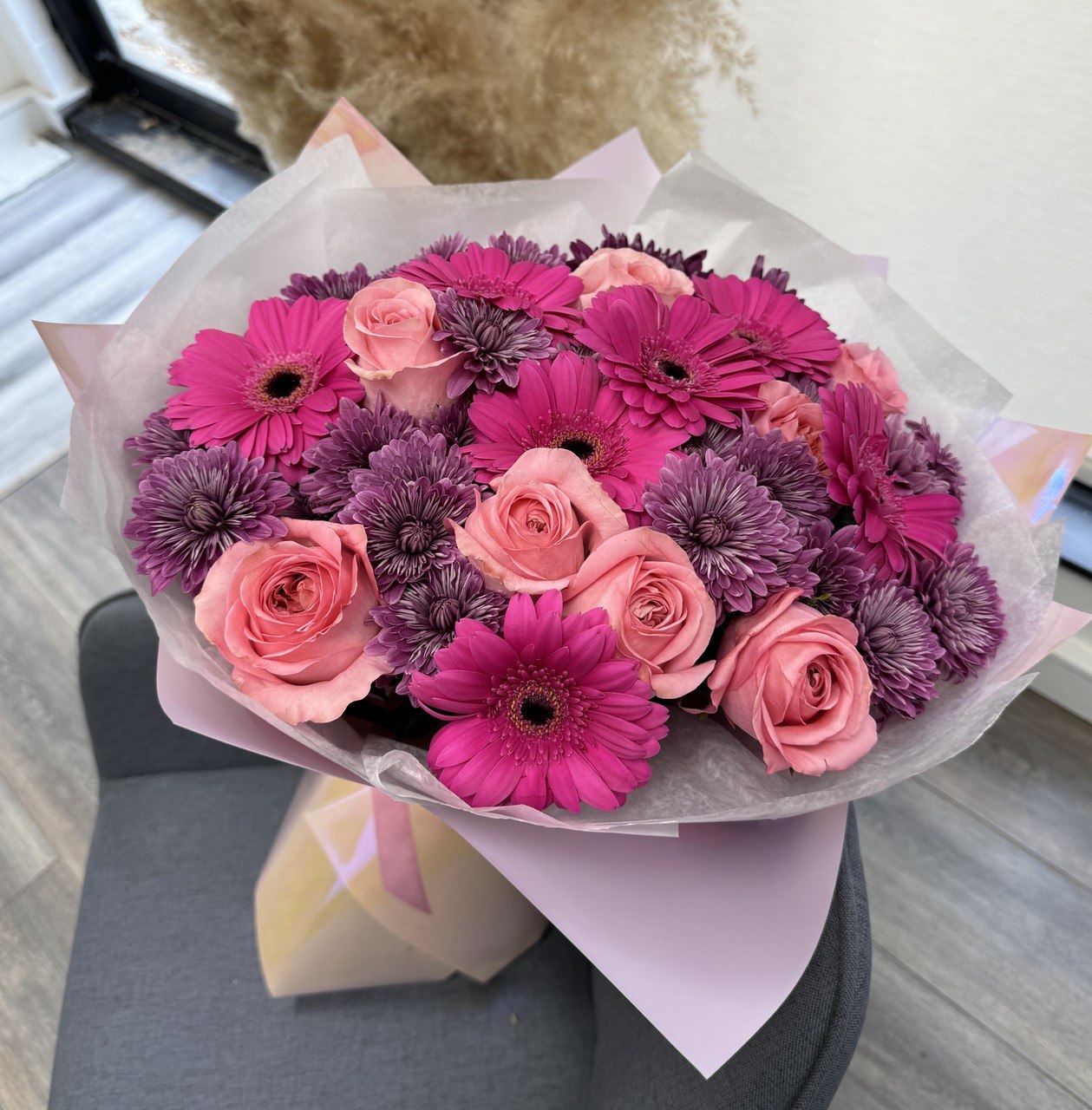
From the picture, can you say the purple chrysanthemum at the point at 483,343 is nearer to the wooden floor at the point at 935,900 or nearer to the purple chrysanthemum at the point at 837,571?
the purple chrysanthemum at the point at 837,571

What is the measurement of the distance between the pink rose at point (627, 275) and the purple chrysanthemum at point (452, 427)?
10cm

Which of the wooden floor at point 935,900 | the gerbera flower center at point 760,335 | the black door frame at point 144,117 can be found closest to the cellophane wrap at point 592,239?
the gerbera flower center at point 760,335

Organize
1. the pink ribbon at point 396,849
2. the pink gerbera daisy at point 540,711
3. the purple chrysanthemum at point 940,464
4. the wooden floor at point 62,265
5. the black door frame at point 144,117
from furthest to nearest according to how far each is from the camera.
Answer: the black door frame at point 144,117
the wooden floor at point 62,265
the pink ribbon at point 396,849
the purple chrysanthemum at point 940,464
the pink gerbera daisy at point 540,711

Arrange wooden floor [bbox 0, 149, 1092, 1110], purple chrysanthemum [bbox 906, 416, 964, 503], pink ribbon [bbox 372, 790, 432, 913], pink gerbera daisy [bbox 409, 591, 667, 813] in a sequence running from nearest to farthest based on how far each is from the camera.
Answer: pink gerbera daisy [bbox 409, 591, 667, 813] → purple chrysanthemum [bbox 906, 416, 964, 503] → pink ribbon [bbox 372, 790, 432, 913] → wooden floor [bbox 0, 149, 1092, 1110]

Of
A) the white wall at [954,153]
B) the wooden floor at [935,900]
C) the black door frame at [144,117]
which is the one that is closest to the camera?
the white wall at [954,153]

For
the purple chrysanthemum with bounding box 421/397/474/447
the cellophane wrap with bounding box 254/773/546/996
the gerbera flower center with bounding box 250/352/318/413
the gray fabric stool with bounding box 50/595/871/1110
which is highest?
the gerbera flower center with bounding box 250/352/318/413

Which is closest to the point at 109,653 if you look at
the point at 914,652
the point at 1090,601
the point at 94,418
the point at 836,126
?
the point at 94,418

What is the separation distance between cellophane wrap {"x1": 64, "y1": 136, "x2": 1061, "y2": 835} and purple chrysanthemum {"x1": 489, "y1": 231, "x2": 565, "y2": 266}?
7cm

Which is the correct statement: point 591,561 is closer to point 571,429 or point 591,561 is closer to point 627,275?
point 571,429

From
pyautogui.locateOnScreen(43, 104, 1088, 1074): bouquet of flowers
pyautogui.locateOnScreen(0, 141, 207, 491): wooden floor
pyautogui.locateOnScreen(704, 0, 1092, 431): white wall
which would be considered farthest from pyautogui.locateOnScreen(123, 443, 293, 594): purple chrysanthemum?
pyautogui.locateOnScreen(0, 141, 207, 491): wooden floor

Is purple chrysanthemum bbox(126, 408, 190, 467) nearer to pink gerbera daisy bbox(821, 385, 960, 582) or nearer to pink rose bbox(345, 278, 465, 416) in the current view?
pink rose bbox(345, 278, 465, 416)

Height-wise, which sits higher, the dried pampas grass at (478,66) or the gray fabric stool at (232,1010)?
the dried pampas grass at (478,66)

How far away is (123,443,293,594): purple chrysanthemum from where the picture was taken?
14.3 inches

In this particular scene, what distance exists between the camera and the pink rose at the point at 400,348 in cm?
38
